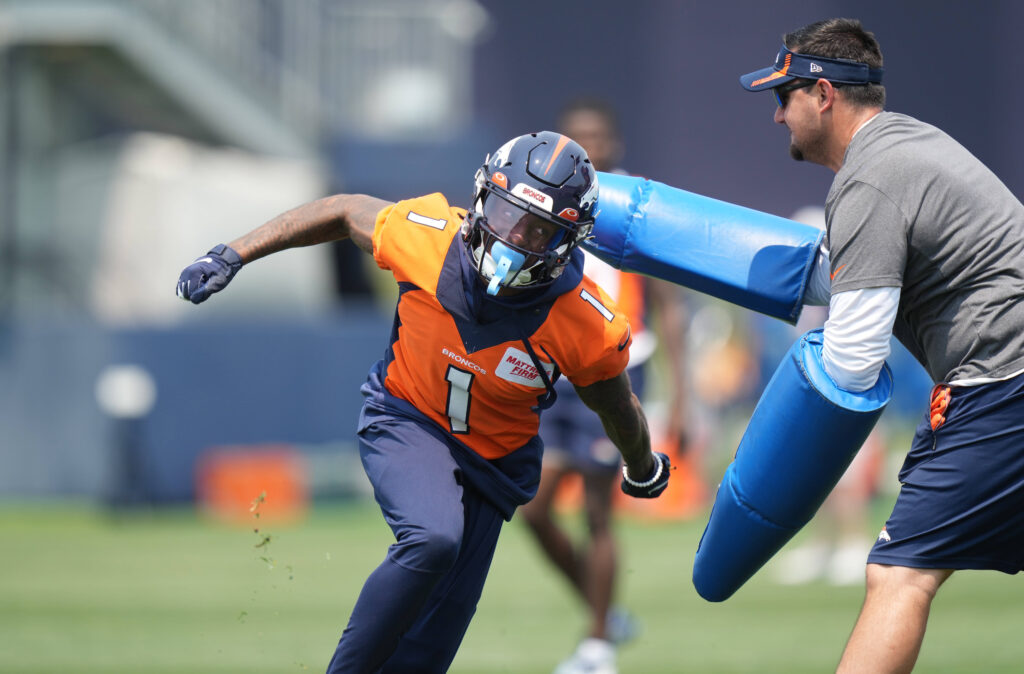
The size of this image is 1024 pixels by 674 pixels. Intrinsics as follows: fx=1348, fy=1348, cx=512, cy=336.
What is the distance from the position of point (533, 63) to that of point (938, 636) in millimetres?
18054

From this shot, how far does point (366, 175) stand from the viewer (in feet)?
61.6

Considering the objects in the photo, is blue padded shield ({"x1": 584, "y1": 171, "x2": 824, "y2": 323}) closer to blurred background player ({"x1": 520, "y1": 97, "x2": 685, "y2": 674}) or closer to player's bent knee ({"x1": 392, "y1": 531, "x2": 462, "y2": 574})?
player's bent knee ({"x1": 392, "y1": 531, "x2": 462, "y2": 574})

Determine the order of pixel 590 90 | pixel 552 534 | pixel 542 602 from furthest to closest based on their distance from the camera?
pixel 590 90
pixel 542 602
pixel 552 534

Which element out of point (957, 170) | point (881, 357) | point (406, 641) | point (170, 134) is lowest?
point (170, 134)

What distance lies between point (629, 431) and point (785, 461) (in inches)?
23.5

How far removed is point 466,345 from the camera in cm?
452

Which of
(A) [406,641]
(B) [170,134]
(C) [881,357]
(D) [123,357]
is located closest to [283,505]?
(D) [123,357]

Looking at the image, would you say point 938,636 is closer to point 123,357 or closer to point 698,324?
point 123,357

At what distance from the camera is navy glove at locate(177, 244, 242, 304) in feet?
14.6

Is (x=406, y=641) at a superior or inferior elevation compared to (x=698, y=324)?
superior

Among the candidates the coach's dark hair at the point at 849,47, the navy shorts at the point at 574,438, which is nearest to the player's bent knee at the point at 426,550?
the coach's dark hair at the point at 849,47

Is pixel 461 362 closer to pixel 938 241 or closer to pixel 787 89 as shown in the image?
pixel 787 89

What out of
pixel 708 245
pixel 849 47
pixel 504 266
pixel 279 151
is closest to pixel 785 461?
pixel 708 245

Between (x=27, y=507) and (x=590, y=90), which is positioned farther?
(x=590, y=90)
